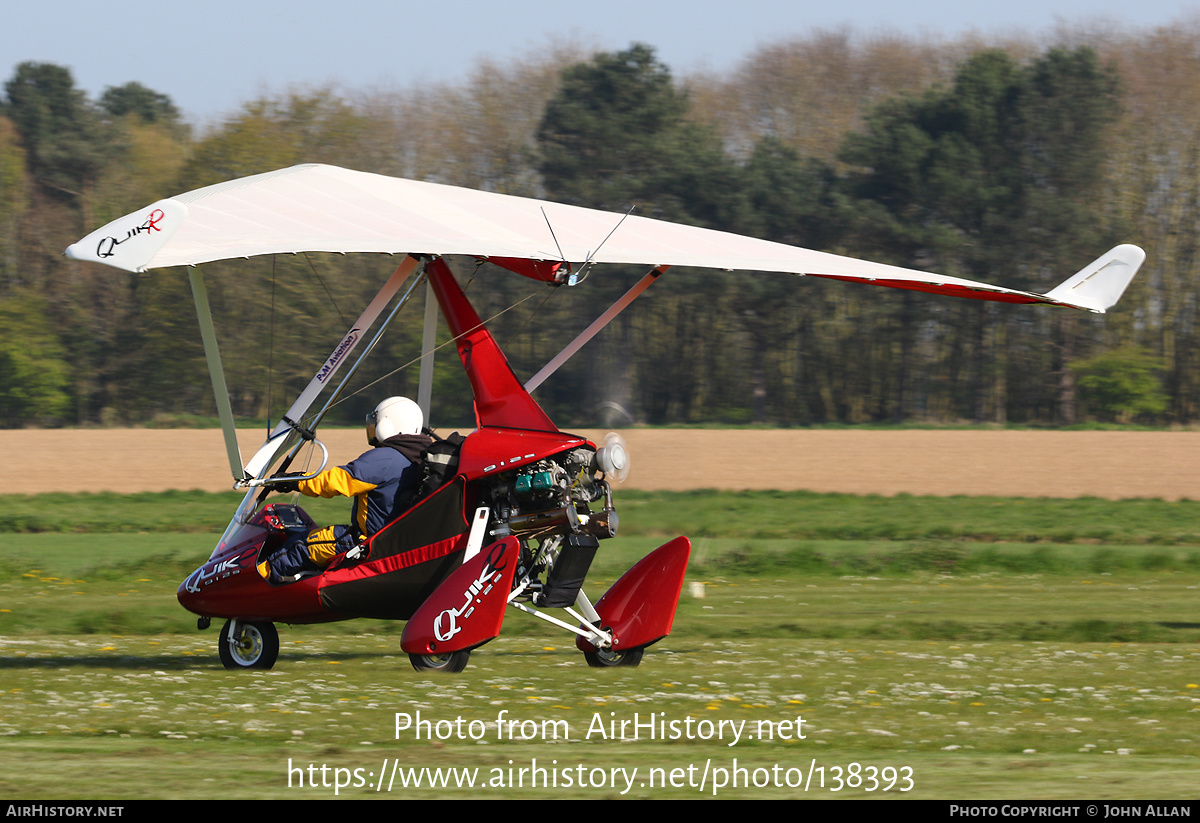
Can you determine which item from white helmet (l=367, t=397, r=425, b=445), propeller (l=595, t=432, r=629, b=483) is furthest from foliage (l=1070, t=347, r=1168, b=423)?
white helmet (l=367, t=397, r=425, b=445)

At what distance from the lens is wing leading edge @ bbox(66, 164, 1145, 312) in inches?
334

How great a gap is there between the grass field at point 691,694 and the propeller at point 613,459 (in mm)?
1373

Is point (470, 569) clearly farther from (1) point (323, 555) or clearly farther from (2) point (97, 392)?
(2) point (97, 392)

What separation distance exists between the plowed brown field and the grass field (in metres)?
8.26

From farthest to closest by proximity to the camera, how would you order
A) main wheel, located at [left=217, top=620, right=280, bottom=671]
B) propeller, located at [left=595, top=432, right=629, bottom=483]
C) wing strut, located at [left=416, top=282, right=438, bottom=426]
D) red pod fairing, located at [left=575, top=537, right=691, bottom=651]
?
wing strut, located at [left=416, top=282, right=438, bottom=426] → red pod fairing, located at [left=575, top=537, right=691, bottom=651] → main wheel, located at [left=217, top=620, right=280, bottom=671] → propeller, located at [left=595, top=432, right=629, bottom=483]

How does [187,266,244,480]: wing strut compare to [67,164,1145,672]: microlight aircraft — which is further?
[187,266,244,480]: wing strut

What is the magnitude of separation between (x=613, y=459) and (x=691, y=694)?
5.25 feet

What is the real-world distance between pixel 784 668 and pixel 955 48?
50.4 metres

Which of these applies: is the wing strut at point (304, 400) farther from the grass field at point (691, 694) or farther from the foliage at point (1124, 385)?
the foliage at point (1124, 385)

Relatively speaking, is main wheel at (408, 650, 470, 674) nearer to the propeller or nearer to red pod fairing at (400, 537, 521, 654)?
red pod fairing at (400, 537, 521, 654)

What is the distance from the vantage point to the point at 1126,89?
51.9 meters

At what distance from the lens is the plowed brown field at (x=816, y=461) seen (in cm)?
3014

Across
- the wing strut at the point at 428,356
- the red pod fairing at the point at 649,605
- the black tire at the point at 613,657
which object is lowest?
the black tire at the point at 613,657

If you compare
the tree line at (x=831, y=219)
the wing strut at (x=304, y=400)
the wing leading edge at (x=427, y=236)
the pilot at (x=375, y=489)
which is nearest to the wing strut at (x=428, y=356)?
the wing leading edge at (x=427, y=236)
